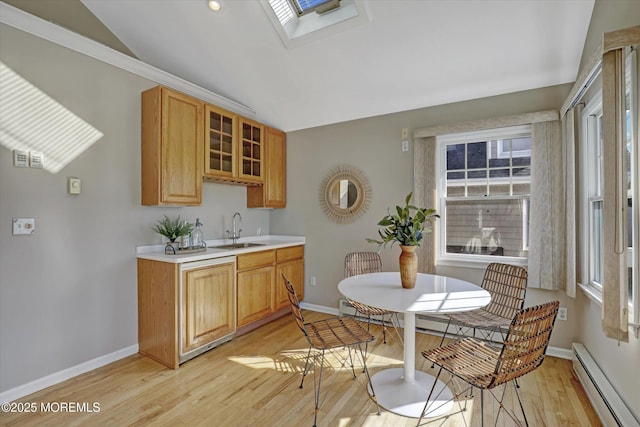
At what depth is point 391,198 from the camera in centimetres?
356

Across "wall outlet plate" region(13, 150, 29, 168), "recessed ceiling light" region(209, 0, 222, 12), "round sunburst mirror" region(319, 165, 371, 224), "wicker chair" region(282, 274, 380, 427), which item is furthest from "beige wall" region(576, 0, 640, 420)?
"wall outlet plate" region(13, 150, 29, 168)

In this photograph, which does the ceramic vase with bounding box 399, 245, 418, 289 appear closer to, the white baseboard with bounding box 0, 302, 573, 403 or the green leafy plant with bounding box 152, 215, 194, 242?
the white baseboard with bounding box 0, 302, 573, 403

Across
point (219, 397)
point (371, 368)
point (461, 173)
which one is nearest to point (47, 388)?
point (219, 397)

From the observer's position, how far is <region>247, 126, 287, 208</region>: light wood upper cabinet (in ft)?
13.3

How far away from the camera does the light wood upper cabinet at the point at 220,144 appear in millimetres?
3233

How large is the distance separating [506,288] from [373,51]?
2.35 m

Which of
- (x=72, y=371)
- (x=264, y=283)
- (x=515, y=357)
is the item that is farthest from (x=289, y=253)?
(x=515, y=357)

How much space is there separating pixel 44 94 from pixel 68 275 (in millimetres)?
1395

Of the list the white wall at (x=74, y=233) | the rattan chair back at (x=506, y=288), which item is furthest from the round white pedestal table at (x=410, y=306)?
the white wall at (x=74, y=233)

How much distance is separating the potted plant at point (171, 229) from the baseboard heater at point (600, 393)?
329 centimetres

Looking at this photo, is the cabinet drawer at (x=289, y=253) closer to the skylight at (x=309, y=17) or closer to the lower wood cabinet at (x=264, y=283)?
the lower wood cabinet at (x=264, y=283)

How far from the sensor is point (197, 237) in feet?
10.8

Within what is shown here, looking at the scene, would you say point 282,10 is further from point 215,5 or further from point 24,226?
Result: point 24,226

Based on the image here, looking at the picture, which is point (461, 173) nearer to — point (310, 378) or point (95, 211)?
point (310, 378)
